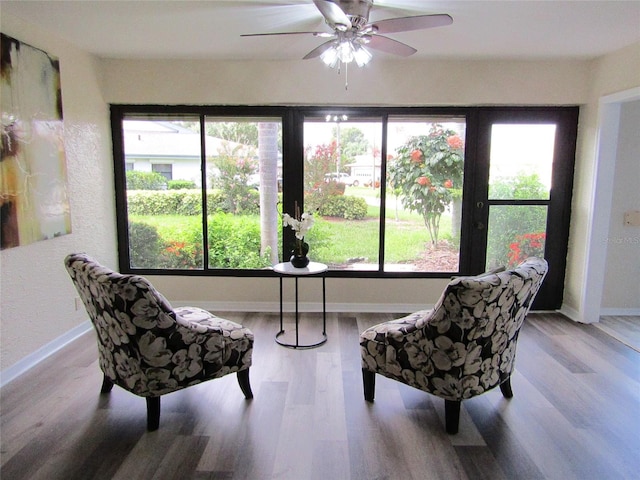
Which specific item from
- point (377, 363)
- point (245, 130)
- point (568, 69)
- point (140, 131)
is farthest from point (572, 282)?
point (140, 131)

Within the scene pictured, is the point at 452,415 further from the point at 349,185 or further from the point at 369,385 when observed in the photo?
the point at 349,185

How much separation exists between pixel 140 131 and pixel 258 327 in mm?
2408

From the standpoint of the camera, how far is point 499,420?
257 cm

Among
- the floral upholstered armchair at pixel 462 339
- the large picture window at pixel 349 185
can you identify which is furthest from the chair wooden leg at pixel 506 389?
the large picture window at pixel 349 185

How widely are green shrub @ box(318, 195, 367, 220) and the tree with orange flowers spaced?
40cm

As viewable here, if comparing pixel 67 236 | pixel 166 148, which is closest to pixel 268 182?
pixel 166 148

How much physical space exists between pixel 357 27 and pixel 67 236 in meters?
2.94

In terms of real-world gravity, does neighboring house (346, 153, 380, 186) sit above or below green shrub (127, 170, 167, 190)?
above

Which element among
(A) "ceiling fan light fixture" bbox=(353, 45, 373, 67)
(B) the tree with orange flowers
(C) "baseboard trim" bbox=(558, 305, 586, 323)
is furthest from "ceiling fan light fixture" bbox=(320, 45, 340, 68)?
(C) "baseboard trim" bbox=(558, 305, 586, 323)

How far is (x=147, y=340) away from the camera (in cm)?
231

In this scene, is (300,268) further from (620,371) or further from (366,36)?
(620,371)

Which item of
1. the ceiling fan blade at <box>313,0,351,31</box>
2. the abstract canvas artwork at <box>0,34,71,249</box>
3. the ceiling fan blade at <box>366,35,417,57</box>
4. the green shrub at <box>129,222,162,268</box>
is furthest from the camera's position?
the green shrub at <box>129,222,162,268</box>

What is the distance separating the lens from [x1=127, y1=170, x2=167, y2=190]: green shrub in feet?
14.9

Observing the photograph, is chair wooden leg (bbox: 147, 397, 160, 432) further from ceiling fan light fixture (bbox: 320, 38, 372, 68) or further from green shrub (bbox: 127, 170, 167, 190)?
green shrub (bbox: 127, 170, 167, 190)
